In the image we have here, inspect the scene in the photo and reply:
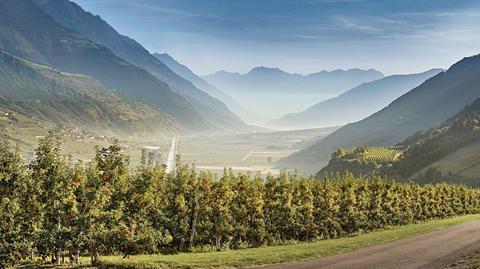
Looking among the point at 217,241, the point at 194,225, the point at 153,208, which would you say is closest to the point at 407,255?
the point at 217,241

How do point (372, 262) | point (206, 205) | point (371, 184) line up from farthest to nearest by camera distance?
point (371, 184) → point (206, 205) → point (372, 262)

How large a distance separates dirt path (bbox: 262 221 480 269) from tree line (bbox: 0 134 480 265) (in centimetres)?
1176

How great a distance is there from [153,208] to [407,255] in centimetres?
1984

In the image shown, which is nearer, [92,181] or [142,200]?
[92,181]

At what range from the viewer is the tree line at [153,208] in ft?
97.9

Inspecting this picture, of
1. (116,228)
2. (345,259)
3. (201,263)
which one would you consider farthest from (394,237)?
(116,228)

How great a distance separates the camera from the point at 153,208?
125 feet

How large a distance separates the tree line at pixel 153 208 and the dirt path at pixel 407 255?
463 inches

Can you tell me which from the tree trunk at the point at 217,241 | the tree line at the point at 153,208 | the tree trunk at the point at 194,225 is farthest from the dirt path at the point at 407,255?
the tree trunk at the point at 194,225

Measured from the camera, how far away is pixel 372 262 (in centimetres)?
2762

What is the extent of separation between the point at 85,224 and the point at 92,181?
116 inches

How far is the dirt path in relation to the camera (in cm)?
2678

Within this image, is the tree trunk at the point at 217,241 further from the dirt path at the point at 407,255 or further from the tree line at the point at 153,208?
the dirt path at the point at 407,255

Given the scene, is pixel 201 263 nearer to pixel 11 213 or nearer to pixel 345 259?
pixel 345 259
